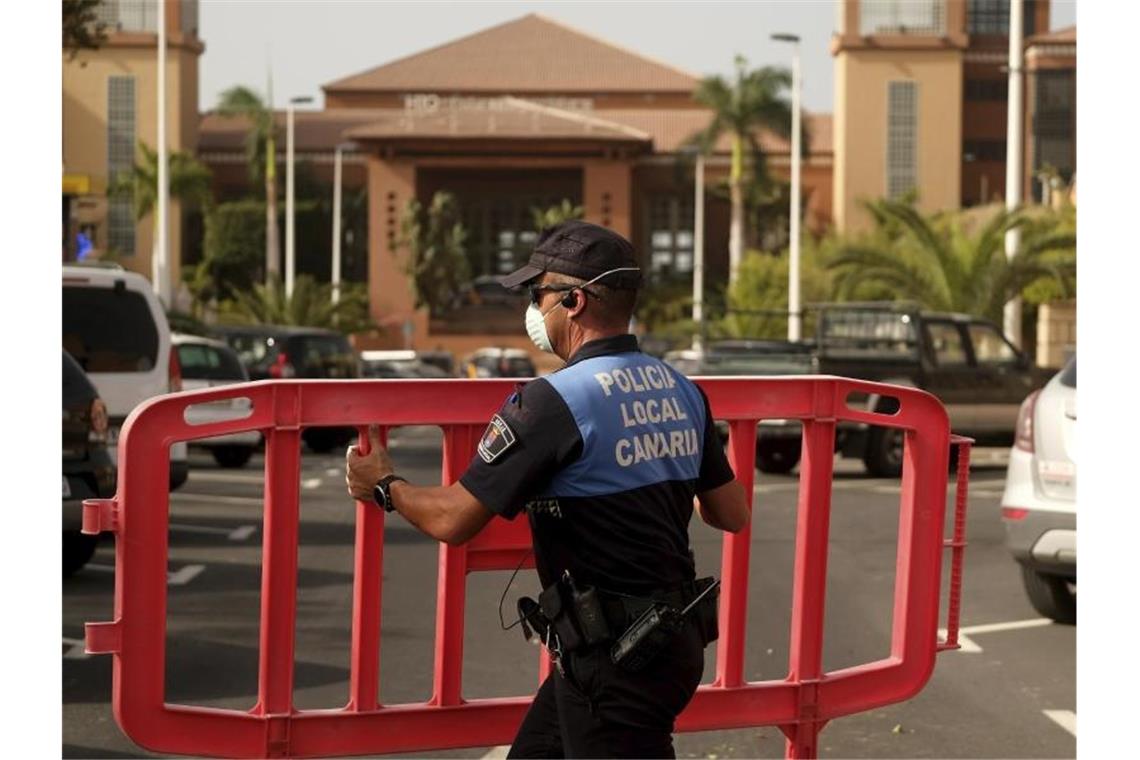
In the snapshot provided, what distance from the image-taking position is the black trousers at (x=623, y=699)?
4.85 m

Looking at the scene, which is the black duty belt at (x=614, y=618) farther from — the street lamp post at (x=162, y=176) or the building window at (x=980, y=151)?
the building window at (x=980, y=151)

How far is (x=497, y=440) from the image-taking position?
4.84m

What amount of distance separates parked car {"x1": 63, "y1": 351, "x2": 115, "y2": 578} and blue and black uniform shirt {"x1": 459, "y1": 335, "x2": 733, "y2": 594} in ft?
27.4

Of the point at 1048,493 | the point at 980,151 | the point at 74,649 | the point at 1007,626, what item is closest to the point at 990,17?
the point at 980,151

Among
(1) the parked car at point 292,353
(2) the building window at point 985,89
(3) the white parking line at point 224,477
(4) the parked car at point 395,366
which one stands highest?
(2) the building window at point 985,89

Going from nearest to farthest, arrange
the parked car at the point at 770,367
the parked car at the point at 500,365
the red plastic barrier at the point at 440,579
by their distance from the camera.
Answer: the red plastic barrier at the point at 440,579 → the parked car at the point at 770,367 → the parked car at the point at 500,365

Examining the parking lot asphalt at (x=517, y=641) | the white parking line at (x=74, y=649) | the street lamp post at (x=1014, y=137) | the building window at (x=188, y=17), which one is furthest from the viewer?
the building window at (x=188, y=17)

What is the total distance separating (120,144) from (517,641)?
9246 centimetres

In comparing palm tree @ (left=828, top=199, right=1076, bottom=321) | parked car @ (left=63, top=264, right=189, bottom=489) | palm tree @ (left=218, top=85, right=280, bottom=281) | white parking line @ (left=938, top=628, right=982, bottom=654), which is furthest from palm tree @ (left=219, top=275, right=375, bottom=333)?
white parking line @ (left=938, top=628, right=982, bottom=654)

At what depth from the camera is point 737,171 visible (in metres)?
81.9

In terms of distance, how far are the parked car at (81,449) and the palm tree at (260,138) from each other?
6518 centimetres

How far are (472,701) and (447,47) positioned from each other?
367 ft

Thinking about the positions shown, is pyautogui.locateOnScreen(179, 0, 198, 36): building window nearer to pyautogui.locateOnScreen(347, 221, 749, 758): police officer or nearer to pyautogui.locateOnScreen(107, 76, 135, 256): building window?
pyautogui.locateOnScreen(107, 76, 135, 256): building window

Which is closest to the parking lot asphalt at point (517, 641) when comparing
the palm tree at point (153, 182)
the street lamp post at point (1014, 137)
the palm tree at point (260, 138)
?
the street lamp post at point (1014, 137)
